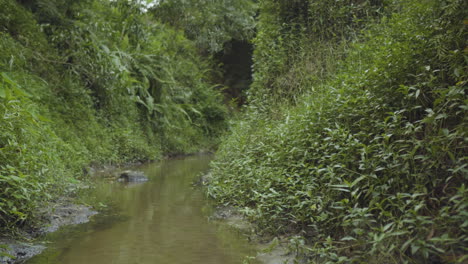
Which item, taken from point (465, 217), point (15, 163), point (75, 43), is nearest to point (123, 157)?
point (75, 43)

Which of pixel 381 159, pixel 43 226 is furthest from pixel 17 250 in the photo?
pixel 381 159

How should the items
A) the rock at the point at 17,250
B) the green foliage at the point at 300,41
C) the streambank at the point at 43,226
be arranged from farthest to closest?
the green foliage at the point at 300,41 < the streambank at the point at 43,226 < the rock at the point at 17,250

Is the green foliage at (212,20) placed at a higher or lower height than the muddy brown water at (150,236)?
higher

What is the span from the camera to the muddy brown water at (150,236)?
Answer: 3.53 meters

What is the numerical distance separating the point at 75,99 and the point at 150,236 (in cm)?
636

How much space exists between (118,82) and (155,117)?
9.94 feet

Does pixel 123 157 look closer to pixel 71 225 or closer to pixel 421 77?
pixel 71 225

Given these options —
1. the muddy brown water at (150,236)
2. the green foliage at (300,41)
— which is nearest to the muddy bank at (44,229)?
the muddy brown water at (150,236)

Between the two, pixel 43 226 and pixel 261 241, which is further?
pixel 43 226

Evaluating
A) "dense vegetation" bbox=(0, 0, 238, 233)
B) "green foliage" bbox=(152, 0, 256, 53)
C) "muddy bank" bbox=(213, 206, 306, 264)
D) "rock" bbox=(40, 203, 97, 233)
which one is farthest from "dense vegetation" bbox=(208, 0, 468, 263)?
"green foliage" bbox=(152, 0, 256, 53)

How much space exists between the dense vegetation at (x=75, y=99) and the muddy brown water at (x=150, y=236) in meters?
0.50

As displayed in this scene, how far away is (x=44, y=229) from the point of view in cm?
408

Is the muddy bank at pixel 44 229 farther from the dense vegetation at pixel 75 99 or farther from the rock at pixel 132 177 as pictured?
the rock at pixel 132 177

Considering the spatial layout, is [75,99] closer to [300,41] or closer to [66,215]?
[66,215]
